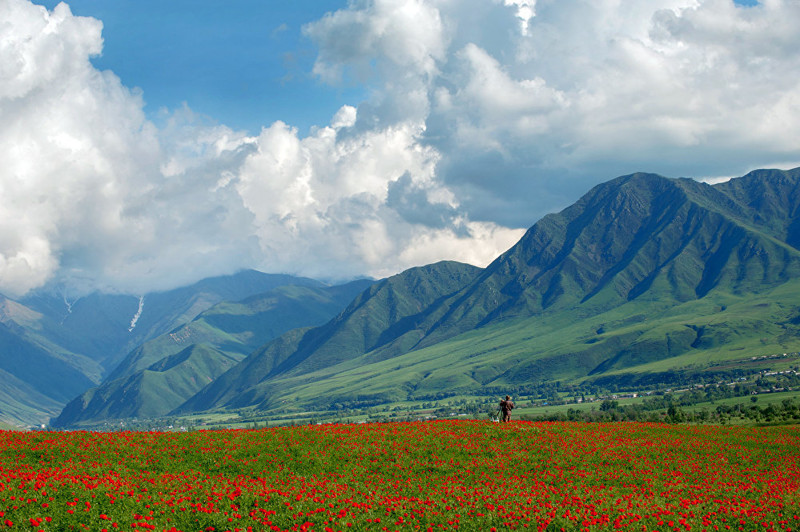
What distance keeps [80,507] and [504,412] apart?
4909 cm

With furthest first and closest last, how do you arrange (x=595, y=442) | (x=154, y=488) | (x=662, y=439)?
(x=662, y=439)
(x=595, y=442)
(x=154, y=488)

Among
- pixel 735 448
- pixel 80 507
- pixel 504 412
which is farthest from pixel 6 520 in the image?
pixel 735 448

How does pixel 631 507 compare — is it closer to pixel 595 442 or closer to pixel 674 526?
pixel 674 526

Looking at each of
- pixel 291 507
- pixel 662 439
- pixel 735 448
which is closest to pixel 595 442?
pixel 662 439

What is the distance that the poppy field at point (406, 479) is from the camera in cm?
3173

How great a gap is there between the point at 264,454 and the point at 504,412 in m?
31.3

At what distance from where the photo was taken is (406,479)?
151ft

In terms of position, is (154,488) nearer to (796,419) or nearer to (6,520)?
(6,520)

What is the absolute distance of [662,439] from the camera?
207 ft

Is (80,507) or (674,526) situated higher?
(80,507)

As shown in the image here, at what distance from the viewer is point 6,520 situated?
94.5 feet

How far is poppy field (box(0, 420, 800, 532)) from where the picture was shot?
31734mm

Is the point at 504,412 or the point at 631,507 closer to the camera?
the point at 631,507

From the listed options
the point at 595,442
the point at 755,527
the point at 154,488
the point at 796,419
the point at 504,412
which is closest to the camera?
the point at 755,527
